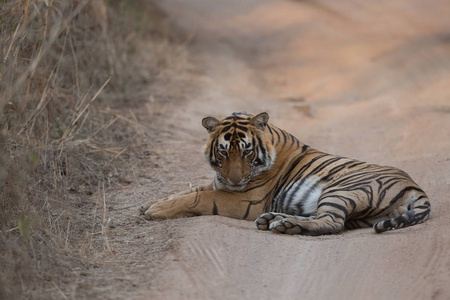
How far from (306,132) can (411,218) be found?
3799 mm

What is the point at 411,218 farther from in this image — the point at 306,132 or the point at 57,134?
the point at 306,132

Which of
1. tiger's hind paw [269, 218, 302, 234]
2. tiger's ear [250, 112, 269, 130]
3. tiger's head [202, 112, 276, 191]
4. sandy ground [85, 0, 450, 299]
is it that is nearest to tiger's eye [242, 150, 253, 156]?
tiger's head [202, 112, 276, 191]

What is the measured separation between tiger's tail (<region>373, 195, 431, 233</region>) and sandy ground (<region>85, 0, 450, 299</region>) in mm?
69

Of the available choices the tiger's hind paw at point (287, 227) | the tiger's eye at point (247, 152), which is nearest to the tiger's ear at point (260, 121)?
the tiger's eye at point (247, 152)

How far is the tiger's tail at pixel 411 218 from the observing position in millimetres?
4012

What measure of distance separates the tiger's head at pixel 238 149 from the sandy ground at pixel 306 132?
14.0 inches

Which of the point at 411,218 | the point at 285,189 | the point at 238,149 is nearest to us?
the point at 411,218

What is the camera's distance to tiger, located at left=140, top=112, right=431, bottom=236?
427 centimetres

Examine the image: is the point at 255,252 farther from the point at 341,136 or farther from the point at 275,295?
the point at 341,136

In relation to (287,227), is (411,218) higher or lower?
higher

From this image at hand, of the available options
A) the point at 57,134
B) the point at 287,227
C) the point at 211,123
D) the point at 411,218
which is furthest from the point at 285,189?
the point at 57,134

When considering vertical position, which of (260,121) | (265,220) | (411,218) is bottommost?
(265,220)

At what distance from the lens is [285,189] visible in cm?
477

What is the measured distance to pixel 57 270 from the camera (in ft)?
11.1
